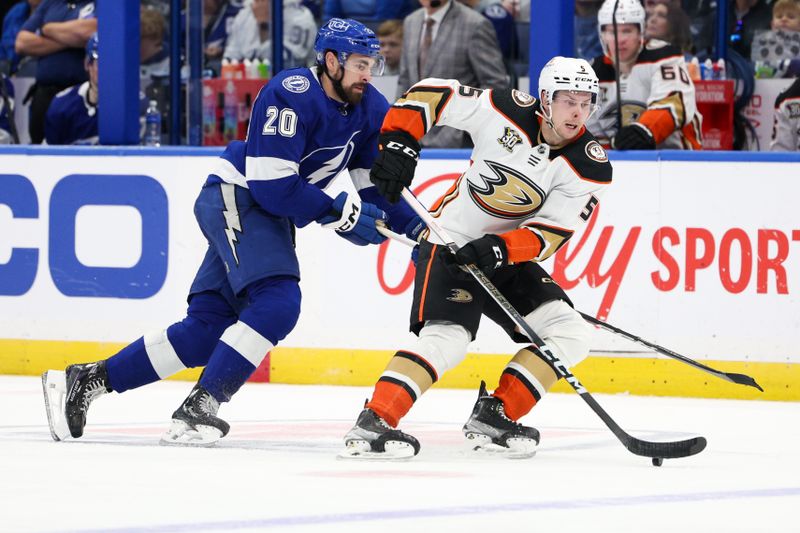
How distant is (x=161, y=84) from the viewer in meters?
8.33

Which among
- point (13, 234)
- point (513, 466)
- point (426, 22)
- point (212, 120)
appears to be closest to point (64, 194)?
point (13, 234)

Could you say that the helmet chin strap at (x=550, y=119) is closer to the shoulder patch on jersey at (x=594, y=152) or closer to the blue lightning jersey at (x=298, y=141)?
the shoulder patch on jersey at (x=594, y=152)

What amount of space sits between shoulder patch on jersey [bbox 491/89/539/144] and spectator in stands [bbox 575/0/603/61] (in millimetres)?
3099

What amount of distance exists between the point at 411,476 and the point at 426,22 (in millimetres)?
3878

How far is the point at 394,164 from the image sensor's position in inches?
178

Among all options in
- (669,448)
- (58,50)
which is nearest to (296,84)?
(669,448)

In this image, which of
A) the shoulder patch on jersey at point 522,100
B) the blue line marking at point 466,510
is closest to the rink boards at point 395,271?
the shoulder patch on jersey at point 522,100

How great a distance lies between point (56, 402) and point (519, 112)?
64.1 inches

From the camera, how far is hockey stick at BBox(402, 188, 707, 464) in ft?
14.3

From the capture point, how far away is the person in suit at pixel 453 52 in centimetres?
740

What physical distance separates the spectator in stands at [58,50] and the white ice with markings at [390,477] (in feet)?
8.80

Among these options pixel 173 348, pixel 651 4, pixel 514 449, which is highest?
pixel 651 4

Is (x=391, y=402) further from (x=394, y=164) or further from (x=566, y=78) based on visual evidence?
(x=566, y=78)

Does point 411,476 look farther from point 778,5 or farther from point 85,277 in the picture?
point 778,5
